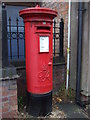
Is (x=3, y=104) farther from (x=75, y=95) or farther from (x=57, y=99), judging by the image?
(x=75, y=95)

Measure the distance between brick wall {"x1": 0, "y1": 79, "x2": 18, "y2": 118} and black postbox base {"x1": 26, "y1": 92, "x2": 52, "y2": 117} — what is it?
0.31m

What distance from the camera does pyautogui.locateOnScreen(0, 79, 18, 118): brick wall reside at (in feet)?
8.24

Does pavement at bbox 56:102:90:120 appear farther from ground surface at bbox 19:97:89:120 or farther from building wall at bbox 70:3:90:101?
building wall at bbox 70:3:90:101

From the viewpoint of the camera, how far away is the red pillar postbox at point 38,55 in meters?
2.55

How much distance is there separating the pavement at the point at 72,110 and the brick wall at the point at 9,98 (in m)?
1.10

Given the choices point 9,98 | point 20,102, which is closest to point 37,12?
point 9,98

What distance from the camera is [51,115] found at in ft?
9.68

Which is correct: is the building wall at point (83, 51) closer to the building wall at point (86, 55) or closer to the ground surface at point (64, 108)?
the building wall at point (86, 55)

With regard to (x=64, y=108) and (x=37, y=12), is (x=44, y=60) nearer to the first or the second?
(x=37, y=12)

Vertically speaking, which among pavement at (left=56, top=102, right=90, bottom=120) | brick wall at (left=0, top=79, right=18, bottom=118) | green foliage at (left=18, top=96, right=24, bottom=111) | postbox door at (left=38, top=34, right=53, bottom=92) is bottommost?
pavement at (left=56, top=102, right=90, bottom=120)

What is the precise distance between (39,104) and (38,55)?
922 millimetres

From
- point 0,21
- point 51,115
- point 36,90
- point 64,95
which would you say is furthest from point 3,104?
point 64,95

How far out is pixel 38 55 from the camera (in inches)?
104

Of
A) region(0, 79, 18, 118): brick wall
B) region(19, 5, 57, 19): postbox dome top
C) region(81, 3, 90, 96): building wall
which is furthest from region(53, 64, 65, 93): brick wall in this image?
region(19, 5, 57, 19): postbox dome top
